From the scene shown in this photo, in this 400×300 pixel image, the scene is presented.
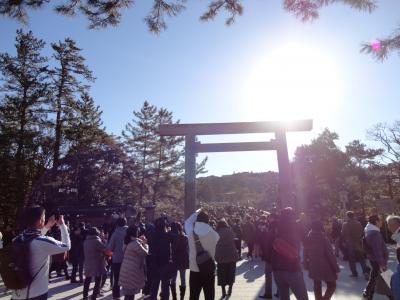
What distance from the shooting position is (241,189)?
266ft

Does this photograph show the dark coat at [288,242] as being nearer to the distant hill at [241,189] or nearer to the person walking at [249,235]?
the person walking at [249,235]

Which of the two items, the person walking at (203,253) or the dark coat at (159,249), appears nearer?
the person walking at (203,253)

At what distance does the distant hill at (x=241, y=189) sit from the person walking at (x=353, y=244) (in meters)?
43.6

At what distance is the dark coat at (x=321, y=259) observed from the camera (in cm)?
620

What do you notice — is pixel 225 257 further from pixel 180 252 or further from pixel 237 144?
pixel 237 144

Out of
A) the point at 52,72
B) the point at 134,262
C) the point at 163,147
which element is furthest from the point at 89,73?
the point at 134,262

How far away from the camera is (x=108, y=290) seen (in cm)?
1016

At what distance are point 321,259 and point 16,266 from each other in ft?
15.5

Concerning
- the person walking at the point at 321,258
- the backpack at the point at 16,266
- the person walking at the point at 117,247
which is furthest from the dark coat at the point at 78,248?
the backpack at the point at 16,266

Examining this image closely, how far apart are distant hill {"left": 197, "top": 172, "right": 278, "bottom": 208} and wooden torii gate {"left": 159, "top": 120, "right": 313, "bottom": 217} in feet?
136

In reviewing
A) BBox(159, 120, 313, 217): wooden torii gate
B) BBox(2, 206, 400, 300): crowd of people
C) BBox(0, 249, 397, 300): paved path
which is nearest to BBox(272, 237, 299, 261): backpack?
BBox(2, 206, 400, 300): crowd of people

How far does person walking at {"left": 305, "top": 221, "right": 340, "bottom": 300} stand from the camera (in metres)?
6.20

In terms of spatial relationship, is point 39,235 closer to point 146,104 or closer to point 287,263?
point 287,263

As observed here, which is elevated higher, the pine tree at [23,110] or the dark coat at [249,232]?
A: the pine tree at [23,110]
